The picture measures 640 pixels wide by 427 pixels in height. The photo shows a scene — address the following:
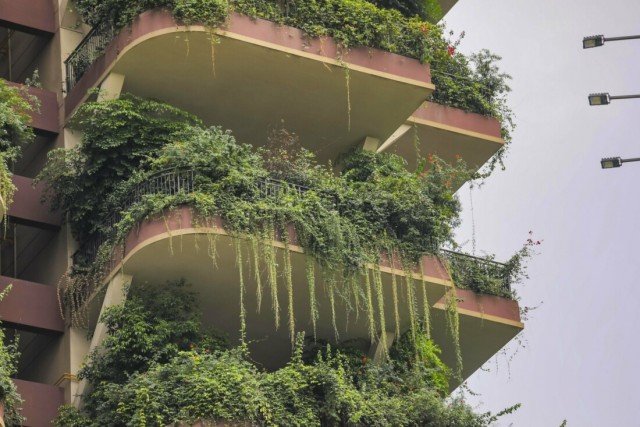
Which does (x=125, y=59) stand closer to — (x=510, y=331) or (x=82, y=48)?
(x=82, y=48)

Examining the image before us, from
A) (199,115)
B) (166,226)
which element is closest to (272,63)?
(199,115)

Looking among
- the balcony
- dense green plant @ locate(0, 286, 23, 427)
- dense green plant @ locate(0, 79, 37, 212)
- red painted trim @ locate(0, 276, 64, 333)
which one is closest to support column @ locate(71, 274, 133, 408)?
the balcony

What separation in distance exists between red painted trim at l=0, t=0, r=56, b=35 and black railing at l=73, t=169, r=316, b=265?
5.22 metres

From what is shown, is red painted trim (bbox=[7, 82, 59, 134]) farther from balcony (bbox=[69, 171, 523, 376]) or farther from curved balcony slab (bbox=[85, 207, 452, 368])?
curved balcony slab (bbox=[85, 207, 452, 368])

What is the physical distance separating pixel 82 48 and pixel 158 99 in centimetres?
205

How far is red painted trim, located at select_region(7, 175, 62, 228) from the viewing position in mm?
36312

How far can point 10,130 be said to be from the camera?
34.9 meters

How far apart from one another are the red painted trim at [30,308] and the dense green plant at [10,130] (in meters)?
1.44

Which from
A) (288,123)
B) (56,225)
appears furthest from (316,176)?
(56,225)

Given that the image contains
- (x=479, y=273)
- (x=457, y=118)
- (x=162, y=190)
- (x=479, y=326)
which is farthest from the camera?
(x=457, y=118)

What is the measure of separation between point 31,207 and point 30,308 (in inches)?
85.6

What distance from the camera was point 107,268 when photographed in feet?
112

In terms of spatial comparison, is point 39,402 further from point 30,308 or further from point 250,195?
point 250,195

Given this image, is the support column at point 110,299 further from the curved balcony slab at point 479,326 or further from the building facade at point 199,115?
the curved balcony slab at point 479,326
